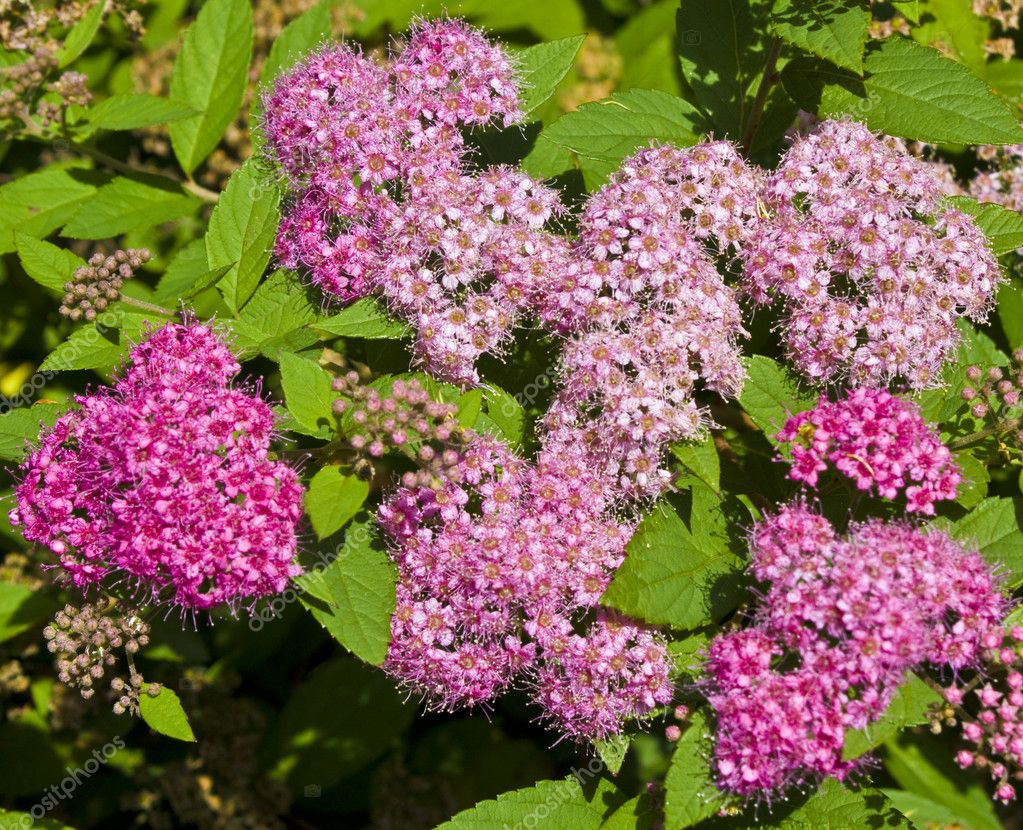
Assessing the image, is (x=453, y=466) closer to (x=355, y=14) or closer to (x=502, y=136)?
(x=502, y=136)

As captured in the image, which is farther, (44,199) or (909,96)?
(44,199)

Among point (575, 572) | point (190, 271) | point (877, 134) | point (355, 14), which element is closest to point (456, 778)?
point (575, 572)

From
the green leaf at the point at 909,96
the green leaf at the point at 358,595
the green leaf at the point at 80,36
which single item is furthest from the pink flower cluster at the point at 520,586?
the green leaf at the point at 80,36

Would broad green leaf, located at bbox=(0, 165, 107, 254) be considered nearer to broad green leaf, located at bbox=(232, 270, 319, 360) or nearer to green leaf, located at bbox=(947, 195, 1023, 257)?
broad green leaf, located at bbox=(232, 270, 319, 360)

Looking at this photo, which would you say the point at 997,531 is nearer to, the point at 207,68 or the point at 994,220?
the point at 994,220

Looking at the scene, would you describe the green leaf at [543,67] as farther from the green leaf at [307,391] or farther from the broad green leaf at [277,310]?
the green leaf at [307,391]

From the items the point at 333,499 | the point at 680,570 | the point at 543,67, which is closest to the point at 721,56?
the point at 543,67
